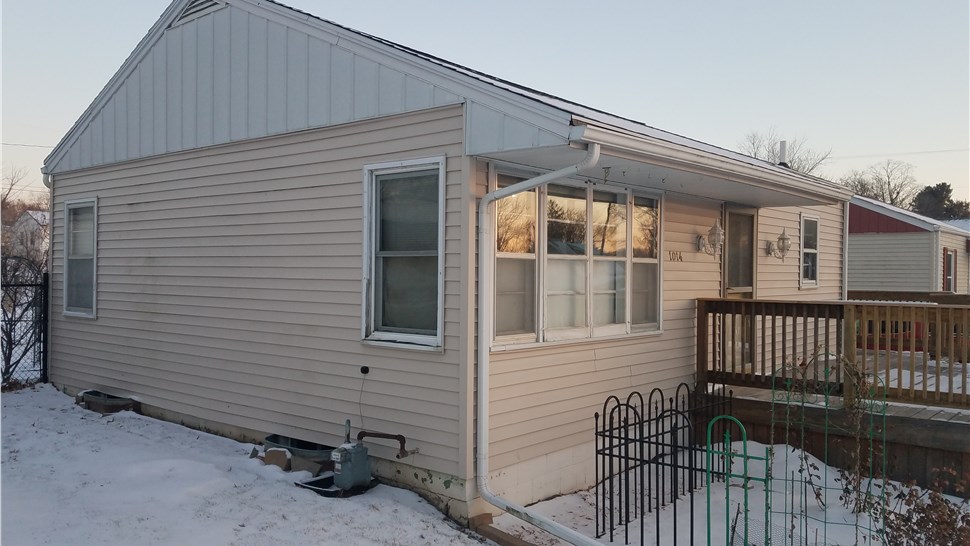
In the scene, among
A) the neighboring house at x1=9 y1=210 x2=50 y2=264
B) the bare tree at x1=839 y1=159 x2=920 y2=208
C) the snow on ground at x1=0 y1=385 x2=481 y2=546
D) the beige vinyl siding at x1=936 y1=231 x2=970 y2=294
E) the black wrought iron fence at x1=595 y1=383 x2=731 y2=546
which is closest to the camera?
the snow on ground at x1=0 y1=385 x2=481 y2=546

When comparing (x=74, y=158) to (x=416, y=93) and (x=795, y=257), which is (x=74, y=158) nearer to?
(x=416, y=93)

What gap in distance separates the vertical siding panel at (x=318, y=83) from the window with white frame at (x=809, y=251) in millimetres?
8160

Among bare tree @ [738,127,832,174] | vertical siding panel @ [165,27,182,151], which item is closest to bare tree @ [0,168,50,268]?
vertical siding panel @ [165,27,182,151]

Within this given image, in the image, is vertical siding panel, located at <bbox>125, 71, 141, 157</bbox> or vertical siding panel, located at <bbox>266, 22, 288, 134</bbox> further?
vertical siding panel, located at <bbox>125, 71, 141, 157</bbox>

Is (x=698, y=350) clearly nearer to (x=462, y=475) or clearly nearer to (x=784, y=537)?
(x=784, y=537)

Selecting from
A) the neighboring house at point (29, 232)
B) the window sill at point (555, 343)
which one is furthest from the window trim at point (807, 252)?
the neighboring house at point (29, 232)

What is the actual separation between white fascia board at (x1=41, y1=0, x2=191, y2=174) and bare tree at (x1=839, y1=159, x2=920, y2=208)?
5236 cm

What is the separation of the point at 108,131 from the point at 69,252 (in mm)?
1892

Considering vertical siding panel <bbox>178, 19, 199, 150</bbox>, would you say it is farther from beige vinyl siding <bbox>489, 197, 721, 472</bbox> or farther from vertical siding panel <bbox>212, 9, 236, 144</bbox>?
beige vinyl siding <bbox>489, 197, 721, 472</bbox>

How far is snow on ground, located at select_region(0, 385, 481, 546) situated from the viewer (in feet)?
15.8

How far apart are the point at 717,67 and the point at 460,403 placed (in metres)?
17.0

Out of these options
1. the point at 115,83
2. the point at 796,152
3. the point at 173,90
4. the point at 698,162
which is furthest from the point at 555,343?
the point at 796,152

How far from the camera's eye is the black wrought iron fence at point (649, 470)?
5.38 metres

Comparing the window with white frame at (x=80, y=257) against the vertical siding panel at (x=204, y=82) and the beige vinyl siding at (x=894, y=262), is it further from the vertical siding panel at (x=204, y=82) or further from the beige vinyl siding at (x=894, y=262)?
the beige vinyl siding at (x=894, y=262)
